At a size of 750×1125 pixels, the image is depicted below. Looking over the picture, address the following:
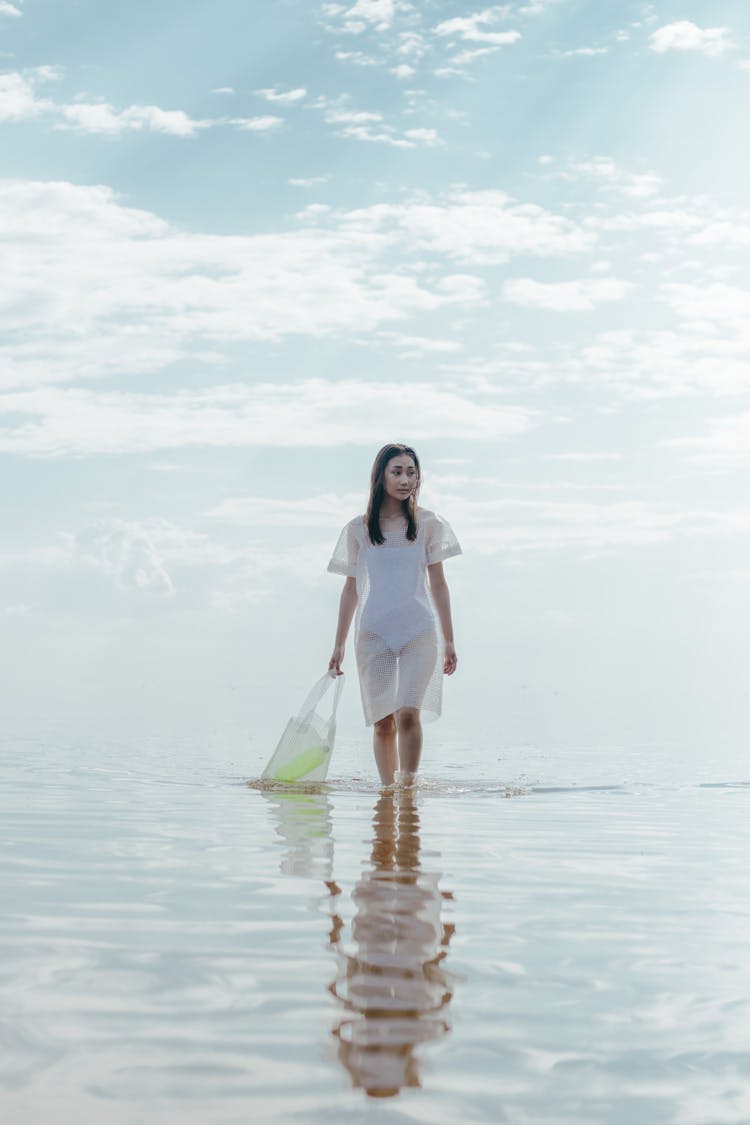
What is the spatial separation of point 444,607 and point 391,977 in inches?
233

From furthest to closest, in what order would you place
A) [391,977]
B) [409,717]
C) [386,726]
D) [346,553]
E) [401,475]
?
[346,553]
[386,726]
[409,717]
[401,475]
[391,977]

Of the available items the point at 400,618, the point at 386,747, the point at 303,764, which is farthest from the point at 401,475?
the point at 303,764

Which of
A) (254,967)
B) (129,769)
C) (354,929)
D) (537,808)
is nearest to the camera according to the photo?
(254,967)

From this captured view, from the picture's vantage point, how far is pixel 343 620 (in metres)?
9.33

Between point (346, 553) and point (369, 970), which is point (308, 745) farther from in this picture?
point (369, 970)

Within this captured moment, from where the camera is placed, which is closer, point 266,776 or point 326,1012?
point 326,1012

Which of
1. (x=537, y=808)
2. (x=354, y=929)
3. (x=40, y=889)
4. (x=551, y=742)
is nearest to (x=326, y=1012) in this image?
(x=354, y=929)

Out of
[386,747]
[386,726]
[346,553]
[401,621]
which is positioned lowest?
[386,747]

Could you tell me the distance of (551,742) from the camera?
17453 millimetres

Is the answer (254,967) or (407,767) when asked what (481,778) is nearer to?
(407,767)

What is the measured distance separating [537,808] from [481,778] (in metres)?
2.66

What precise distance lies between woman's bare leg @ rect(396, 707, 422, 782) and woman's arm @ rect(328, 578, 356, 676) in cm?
63

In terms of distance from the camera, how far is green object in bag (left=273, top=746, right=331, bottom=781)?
9.24 metres

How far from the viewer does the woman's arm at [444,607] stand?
356 inches
